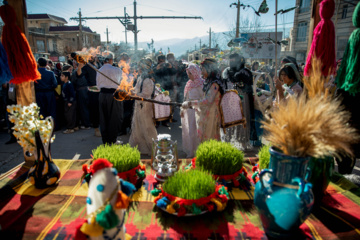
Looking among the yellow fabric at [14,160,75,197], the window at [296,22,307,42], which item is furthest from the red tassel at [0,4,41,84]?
the window at [296,22,307,42]

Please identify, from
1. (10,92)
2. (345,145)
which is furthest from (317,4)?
(10,92)

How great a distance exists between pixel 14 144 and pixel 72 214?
438cm

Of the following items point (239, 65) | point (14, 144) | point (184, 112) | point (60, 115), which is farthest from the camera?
point (60, 115)

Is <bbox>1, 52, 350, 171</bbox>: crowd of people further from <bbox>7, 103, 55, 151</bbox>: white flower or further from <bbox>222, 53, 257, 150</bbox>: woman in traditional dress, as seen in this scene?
<bbox>7, 103, 55, 151</bbox>: white flower

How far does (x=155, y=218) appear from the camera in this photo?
1.68m

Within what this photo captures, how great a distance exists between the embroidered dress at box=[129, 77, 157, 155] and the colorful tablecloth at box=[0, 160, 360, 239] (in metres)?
2.33

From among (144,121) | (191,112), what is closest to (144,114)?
(144,121)

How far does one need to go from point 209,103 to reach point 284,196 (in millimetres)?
2442

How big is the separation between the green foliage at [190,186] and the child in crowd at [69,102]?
5.01 metres

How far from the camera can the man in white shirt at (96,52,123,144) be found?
13.9ft

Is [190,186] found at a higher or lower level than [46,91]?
lower

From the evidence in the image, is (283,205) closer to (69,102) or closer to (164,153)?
(164,153)

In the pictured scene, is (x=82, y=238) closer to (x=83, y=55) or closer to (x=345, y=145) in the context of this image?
(x=345, y=145)

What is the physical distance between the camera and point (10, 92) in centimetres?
512
